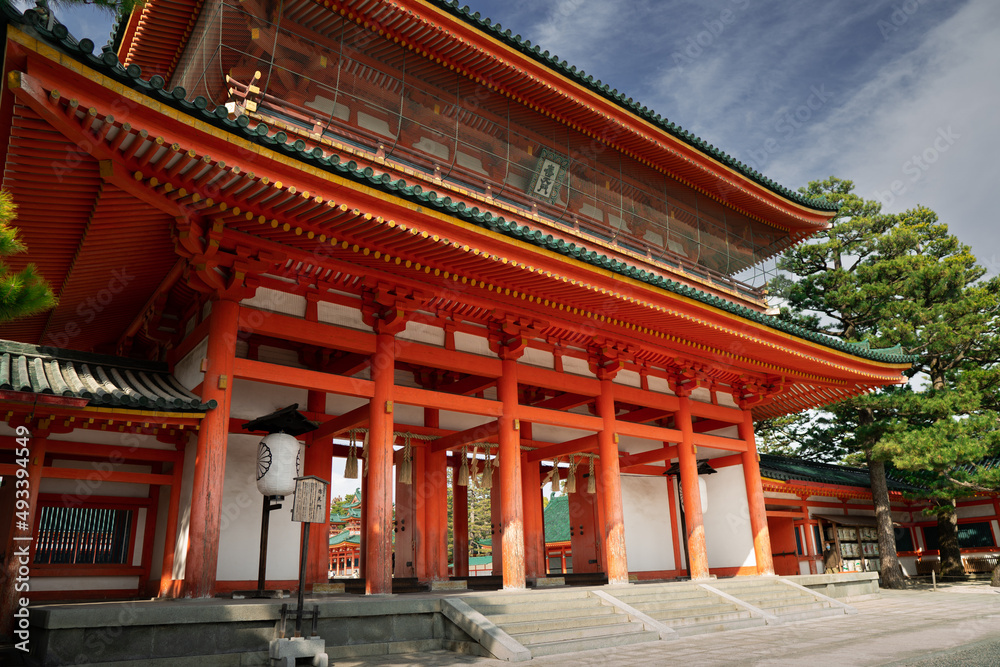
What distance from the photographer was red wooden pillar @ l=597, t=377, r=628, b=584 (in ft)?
37.4

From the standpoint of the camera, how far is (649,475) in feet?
52.9

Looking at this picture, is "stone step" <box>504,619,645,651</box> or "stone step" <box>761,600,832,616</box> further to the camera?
"stone step" <box>761,600,832,616</box>

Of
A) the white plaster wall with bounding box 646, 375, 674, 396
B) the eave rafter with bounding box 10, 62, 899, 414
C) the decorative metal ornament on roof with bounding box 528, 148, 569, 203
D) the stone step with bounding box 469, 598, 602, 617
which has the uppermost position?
the decorative metal ornament on roof with bounding box 528, 148, 569, 203

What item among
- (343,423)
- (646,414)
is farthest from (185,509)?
(646,414)

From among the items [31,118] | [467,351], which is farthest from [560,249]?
[31,118]

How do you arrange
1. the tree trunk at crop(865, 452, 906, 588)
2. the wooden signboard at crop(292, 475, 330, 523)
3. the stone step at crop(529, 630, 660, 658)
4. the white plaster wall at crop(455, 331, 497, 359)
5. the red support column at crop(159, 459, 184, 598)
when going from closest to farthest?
1. the wooden signboard at crop(292, 475, 330, 523)
2. the stone step at crop(529, 630, 660, 658)
3. the red support column at crop(159, 459, 184, 598)
4. the white plaster wall at crop(455, 331, 497, 359)
5. the tree trunk at crop(865, 452, 906, 588)

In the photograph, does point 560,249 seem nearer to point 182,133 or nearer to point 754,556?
point 182,133

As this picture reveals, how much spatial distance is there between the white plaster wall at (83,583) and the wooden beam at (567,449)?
7434 mm

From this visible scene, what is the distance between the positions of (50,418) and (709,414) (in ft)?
40.0

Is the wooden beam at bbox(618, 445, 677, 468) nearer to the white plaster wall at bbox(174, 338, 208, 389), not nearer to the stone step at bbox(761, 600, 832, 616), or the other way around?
the stone step at bbox(761, 600, 832, 616)

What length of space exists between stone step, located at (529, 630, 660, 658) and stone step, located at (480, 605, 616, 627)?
634mm

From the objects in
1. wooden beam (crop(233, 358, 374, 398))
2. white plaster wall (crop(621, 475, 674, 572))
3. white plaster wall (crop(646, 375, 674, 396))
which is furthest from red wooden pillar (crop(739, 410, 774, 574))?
wooden beam (crop(233, 358, 374, 398))

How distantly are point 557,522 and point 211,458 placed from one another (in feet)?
71.9

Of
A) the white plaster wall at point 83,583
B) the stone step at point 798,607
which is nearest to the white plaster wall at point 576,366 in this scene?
the stone step at point 798,607
